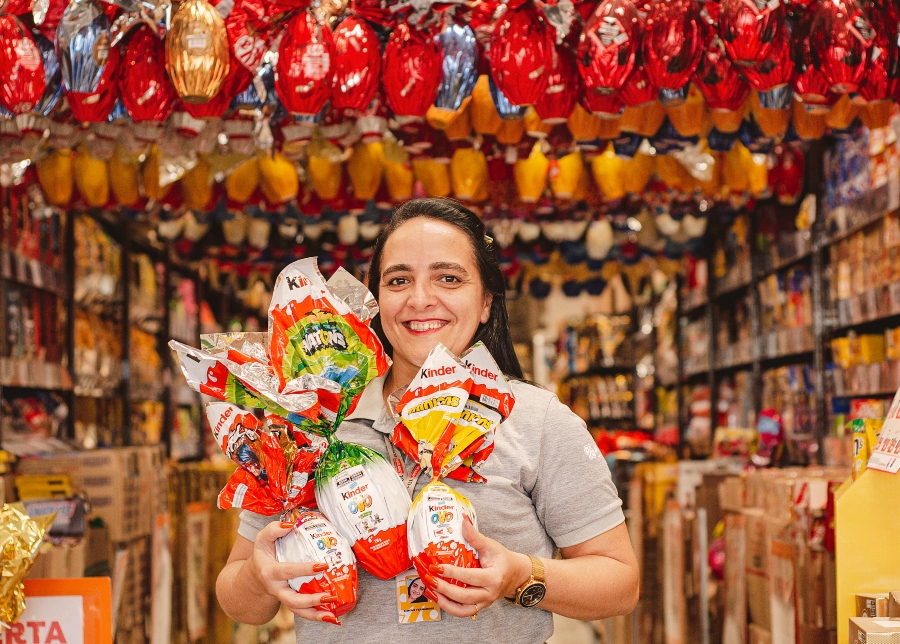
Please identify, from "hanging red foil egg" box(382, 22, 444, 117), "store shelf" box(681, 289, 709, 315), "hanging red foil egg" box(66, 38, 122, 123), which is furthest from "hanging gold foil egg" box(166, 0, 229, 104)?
"store shelf" box(681, 289, 709, 315)

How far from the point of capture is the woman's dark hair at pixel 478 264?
5.71 feet

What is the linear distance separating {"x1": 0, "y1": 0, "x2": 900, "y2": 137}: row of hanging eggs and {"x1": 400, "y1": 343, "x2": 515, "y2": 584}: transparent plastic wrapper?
4.11 ft

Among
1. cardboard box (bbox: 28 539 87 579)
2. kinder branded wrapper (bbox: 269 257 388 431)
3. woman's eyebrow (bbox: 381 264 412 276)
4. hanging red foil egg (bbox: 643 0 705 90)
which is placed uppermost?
hanging red foil egg (bbox: 643 0 705 90)

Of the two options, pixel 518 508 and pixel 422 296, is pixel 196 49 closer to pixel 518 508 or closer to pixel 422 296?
pixel 422 296

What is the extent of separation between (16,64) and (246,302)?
639 cm

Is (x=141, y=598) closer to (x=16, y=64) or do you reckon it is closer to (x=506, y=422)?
(x=16, y=64)

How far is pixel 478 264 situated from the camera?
174 centimetres

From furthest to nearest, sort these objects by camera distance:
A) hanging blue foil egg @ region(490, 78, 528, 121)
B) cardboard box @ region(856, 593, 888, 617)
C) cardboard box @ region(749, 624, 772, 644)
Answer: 1. cardboard box @ region(749, 624, 772, 644)
2. hanging blue foil egg @ region(490, 78, 528, 121)
3. cardboard box @ region(856, 593, 888, 617)

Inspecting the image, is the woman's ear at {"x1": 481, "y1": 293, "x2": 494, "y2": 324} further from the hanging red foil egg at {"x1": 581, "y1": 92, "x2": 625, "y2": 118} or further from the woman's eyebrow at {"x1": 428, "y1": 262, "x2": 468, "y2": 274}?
the hanging red foil egg at {"x1": 581, "y1": 92, "x2": 625, "y2": 118}

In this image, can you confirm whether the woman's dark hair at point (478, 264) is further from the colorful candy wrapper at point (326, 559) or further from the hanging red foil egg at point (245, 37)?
the hanging red foil egg at point (245, 37)

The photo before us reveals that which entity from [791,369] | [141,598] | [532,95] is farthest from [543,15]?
[791,369]

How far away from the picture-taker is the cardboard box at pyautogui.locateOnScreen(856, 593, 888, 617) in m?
1.87

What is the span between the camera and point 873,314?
4.04 m

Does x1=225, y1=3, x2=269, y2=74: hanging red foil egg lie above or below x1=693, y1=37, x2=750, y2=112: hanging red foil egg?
above
